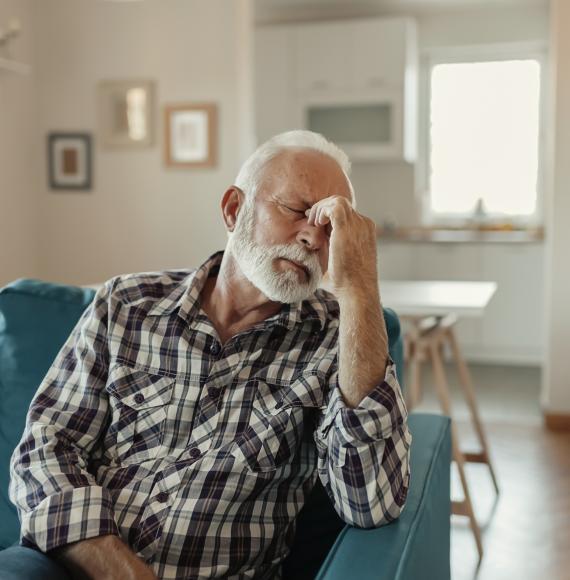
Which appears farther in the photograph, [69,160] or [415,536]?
[69,160]

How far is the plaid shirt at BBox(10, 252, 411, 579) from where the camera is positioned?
51.3 inches

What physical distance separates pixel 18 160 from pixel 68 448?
340cm

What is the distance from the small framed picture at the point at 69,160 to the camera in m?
4.61

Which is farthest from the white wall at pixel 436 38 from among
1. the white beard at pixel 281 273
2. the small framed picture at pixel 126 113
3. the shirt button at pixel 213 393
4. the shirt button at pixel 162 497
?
the shirt button at pixel 162 497

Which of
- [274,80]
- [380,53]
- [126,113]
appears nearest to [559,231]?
[126,113]

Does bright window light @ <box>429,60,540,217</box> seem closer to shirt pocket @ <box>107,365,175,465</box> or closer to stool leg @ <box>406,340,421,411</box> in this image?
stool leg @ <box>406,340,421,411</box>

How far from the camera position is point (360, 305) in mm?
1359

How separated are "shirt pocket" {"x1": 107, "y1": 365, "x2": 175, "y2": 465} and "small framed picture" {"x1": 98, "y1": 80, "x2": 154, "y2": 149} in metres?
3.25

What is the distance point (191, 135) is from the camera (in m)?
4.44

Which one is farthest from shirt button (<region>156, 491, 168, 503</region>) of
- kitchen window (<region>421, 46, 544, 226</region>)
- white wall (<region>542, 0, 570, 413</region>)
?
kitchen window (<region>421, 46, 544, 226</region>)

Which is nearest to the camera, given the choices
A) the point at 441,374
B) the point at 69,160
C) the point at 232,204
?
the point at 232,204

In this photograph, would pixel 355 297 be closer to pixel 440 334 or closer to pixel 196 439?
pixel 196 439

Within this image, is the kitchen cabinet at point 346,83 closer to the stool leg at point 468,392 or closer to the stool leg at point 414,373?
the stool leg at point 468,392

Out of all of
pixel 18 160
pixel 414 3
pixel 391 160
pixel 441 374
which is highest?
pixel 414 3
